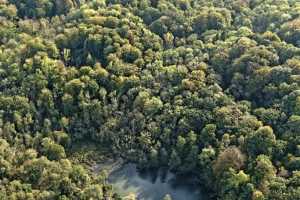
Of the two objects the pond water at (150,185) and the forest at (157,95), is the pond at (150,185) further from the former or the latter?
the forest at (157,95)

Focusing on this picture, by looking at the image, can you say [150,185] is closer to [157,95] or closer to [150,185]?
[150,185]

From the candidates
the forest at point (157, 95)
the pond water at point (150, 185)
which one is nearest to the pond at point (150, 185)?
the pond water at point (150, 185)

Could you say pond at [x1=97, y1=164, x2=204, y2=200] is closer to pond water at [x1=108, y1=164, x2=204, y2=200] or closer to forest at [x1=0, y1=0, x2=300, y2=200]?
pond water at [x1=108, y1=164, x2=204, y2=200]

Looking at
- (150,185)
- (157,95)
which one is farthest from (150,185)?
(157,95)

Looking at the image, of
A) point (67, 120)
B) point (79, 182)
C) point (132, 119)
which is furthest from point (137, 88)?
point (79, 182)

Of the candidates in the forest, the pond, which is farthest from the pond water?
the forest
